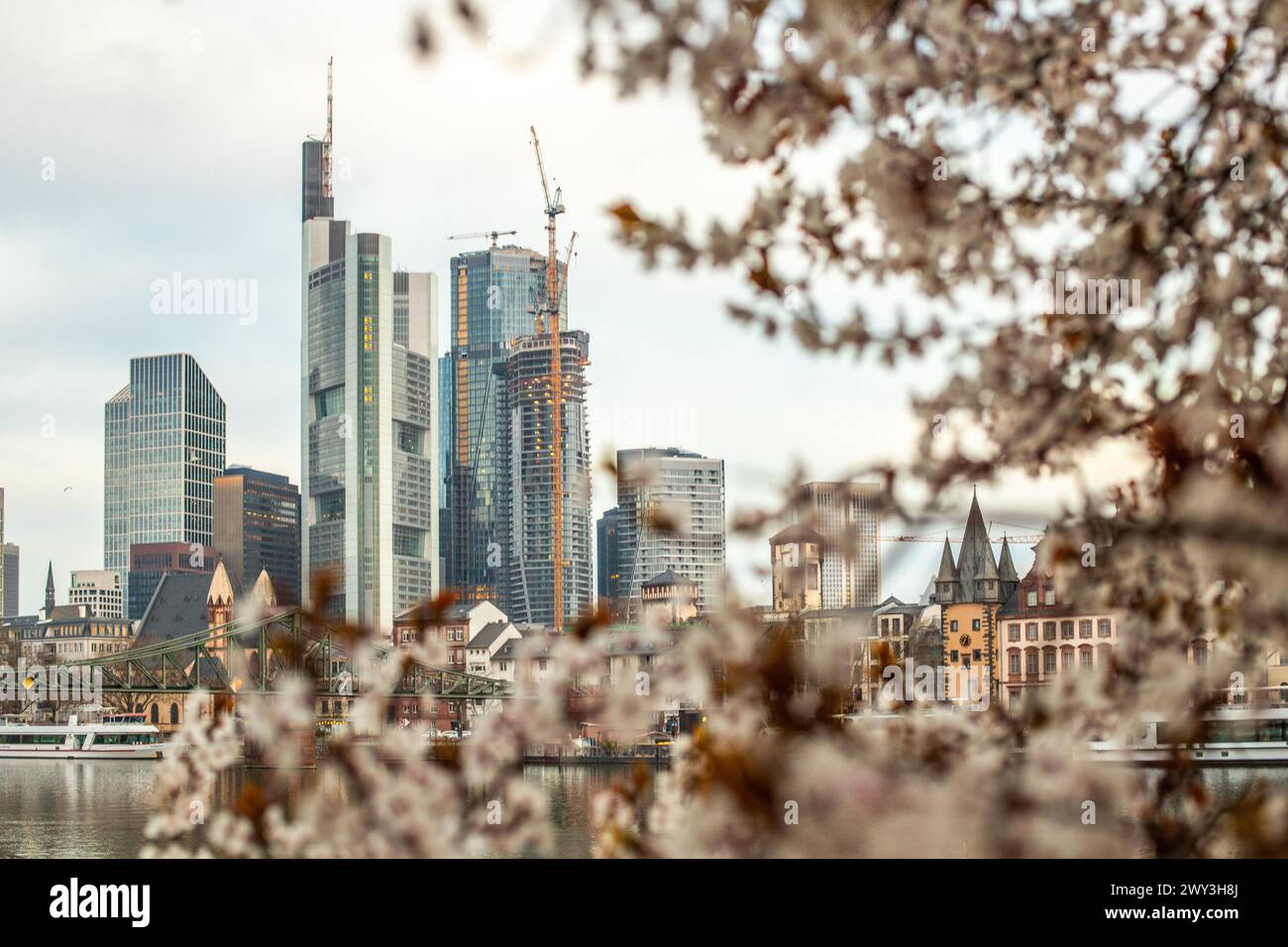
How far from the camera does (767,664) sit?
1.30 meters

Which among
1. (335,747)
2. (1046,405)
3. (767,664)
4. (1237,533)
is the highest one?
(1046,405)

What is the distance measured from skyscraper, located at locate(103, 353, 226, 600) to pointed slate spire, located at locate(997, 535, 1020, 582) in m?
48.7

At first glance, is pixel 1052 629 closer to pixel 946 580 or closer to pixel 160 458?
pixel 946 580

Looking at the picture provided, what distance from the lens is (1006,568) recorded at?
44.4 m

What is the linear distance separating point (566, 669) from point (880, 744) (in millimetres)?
414

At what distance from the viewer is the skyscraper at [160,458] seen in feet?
257

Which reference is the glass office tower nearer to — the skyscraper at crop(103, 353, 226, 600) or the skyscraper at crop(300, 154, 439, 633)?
the skyscraper at crop(300, 154, 439, 633)

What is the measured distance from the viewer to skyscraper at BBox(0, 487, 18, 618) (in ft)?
214

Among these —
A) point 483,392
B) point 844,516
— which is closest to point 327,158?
point 483,392

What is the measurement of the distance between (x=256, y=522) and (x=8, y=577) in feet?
44.4

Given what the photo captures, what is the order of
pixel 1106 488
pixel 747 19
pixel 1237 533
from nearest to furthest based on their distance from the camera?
pixel 1237 533 → pixel 747 19 → pixel 1106 488

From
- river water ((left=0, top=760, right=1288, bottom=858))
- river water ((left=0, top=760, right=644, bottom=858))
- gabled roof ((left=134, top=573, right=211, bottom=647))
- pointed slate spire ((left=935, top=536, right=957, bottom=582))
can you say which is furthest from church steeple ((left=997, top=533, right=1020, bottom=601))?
gabled roof ((left=134, top=573, right=211, bottom=647))
